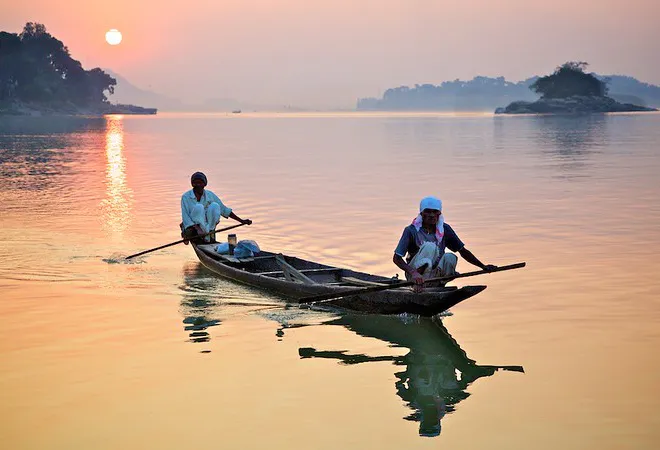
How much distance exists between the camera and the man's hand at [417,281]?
9722 millimetres

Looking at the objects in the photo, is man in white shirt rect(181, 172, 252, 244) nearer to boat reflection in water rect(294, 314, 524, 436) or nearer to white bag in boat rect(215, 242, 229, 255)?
white bag in boat rect(215, 242, 229, 255)

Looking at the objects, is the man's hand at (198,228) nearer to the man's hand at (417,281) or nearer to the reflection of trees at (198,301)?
the reflection of trees at (198,301)

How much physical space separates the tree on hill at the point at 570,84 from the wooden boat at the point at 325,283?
181087mm

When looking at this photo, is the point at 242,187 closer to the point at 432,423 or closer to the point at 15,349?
the point at 15,349

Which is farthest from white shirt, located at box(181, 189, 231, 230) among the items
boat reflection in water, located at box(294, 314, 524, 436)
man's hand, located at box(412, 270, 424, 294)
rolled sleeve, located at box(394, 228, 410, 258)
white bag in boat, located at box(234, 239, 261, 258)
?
man's hand, located at box(412, 270, 424, 294)

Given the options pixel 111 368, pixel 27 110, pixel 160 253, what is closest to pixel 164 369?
pixel 111 368

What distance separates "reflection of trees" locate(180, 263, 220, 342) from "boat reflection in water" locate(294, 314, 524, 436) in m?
1.03

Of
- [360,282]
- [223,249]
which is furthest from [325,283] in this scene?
[223,249]

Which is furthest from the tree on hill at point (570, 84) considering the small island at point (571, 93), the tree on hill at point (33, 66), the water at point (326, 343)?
the water at point (326, 343)

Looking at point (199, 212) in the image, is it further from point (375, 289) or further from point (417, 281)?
point (417, 281)

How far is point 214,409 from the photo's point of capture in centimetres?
760

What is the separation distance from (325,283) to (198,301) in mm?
1833

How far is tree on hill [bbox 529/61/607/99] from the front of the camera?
184875 millimetres

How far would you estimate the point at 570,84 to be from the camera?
185 meters
